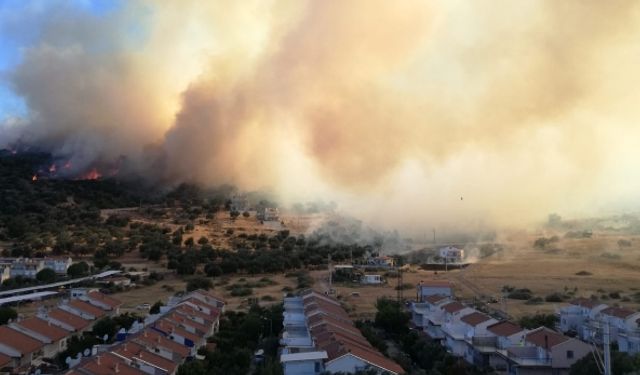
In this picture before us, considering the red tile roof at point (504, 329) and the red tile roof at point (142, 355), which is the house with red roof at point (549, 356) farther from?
the red tile roof at point (142, 355)

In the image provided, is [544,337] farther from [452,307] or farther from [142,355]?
[142,355]

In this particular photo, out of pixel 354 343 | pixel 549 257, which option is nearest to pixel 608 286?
pixel 549 257

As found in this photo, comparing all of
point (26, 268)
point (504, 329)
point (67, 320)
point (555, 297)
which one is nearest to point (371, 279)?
point (555, 297)

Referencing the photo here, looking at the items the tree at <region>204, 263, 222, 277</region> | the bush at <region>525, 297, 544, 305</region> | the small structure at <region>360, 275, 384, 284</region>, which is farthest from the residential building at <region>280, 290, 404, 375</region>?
the tree at <region>204, 263, 222, 277</region>

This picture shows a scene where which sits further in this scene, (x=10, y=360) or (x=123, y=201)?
(x=123, y=201)

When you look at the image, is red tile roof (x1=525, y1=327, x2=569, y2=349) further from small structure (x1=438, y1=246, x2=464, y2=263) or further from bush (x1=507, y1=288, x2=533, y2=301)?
small structure (x1=438, y1=246, x2=464, y2=263)

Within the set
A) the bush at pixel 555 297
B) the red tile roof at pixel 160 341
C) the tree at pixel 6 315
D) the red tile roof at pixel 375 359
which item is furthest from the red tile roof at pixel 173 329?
the bush at pixel 555 297

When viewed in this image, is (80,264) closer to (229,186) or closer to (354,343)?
(354,343)
